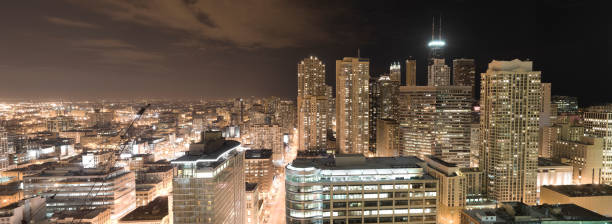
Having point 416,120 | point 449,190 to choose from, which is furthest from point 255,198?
point 416,120

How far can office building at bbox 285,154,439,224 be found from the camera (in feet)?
99.3

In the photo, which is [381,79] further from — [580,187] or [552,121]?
[580,187]

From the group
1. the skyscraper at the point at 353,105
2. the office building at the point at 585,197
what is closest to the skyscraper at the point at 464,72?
the skyscraper at the point at 353,105

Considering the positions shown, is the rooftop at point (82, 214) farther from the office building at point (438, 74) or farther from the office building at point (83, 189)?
the office building at point (438, 74)

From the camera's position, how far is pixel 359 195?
31.1 metres

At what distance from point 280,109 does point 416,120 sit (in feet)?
236

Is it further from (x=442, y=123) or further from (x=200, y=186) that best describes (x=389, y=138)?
(x=200, y=186)

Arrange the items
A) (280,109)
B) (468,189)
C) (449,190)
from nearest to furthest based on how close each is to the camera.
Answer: (449,190) → (468,189) → (280,109)

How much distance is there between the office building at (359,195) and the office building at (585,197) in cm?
2825

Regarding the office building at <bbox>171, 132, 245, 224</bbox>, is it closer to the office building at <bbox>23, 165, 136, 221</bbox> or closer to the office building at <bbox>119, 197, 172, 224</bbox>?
the office building at <bbox>119, 197, 172, 224</bbox>

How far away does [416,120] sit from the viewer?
269ft

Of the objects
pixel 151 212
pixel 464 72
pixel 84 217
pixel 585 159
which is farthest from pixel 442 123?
pixel 84 217

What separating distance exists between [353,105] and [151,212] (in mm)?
64029

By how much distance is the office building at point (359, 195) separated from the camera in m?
30.3
